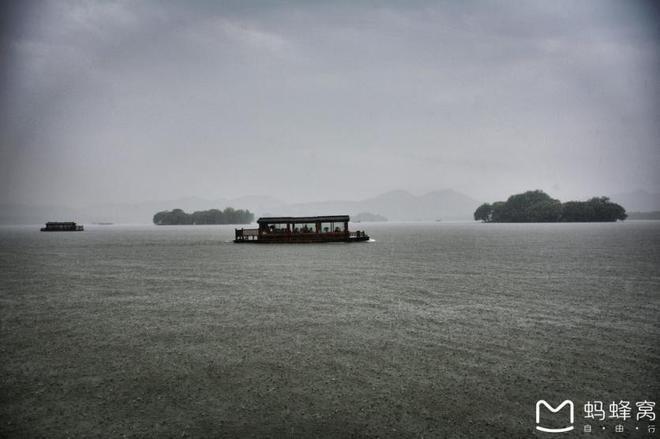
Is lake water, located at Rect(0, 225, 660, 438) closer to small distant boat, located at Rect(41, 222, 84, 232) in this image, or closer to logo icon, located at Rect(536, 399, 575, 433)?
logo icon, located at Rect(536, 399, 575, 433)

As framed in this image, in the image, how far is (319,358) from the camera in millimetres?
11891

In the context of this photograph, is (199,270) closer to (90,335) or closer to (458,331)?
(90,335)

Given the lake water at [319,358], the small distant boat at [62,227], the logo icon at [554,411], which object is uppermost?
the small distant boat at [62,227]

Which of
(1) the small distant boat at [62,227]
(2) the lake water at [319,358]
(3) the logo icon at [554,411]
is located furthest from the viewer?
(1) the small distant boat at [62,227]

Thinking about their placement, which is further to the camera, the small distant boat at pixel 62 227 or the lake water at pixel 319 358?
the small distant boat at pixel 62 227

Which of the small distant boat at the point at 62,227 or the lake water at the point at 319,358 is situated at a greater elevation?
the small distant boat at the point at 62,227

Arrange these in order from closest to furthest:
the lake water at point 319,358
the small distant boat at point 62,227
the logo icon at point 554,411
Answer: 1. the logo icon at point 554,411
2. the lake water at point 319,358
3. the small distant boat at point 62,227

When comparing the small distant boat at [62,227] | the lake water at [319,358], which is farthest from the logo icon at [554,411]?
the small distant boat at [62,227]

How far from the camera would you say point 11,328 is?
15781mm

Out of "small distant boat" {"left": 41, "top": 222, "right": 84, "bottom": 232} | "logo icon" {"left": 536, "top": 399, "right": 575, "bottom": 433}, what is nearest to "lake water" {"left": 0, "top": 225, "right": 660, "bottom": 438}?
"logo icon" {"left": 536, "top": 399, "right": 575, "bottom": 433}

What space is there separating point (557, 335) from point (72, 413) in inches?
643

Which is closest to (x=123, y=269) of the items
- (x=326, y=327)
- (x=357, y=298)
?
(x=357, y=298)

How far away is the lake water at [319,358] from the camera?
8.27m

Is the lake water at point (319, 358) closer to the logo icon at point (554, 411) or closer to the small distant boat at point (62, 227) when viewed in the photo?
the logo icon at point (554, 411)
